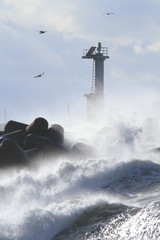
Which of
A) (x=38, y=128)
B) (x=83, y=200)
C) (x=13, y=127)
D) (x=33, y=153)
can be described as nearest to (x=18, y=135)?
(x=38, y=128)

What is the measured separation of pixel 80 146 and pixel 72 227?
11.8 m

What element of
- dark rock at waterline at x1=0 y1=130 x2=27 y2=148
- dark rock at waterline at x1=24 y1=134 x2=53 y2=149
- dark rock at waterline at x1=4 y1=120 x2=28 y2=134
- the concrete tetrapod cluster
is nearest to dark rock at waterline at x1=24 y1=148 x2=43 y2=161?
the concrete tetrapod cluster

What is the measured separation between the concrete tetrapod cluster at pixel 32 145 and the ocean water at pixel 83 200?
377mm

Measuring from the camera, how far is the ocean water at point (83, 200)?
9883 mm

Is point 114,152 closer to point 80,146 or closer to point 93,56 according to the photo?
point 80,146

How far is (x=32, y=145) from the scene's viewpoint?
21.6 m

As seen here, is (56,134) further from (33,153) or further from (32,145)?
(33,153)

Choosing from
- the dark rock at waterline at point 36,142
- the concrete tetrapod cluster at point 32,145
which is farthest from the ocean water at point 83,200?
the dark rock at waterline at point 36,142

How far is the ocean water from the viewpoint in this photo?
9.88 metres

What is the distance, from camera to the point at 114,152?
84.8 feet

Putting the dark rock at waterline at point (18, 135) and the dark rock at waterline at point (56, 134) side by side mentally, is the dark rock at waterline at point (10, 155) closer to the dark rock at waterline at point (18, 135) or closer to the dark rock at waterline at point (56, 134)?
the dark rock at waterline at point (18, 135)

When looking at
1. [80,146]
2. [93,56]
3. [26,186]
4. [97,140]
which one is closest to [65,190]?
[26,186]

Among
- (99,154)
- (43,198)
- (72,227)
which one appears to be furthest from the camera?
(99,154)

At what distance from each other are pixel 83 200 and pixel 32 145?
30.9 ft
